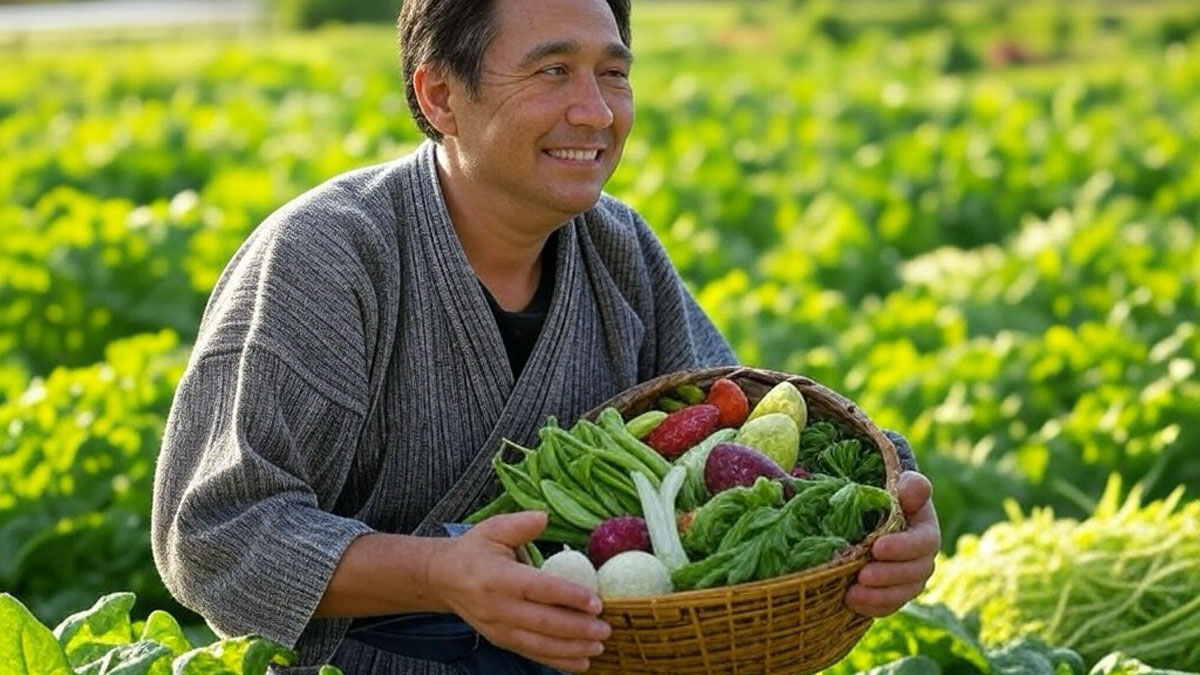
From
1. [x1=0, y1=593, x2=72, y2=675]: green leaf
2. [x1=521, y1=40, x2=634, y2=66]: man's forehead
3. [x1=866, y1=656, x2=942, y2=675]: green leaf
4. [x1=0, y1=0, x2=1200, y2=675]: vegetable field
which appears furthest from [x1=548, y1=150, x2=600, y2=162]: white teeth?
[x1=866, y1=656, x2=942, y2=675]: green leaf

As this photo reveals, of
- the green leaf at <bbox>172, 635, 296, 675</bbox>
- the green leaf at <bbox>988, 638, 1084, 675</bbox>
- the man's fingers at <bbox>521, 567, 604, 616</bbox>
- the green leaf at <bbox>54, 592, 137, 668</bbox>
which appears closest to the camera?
the man's fingers at <bbox>521, 567, 604, 616</bbox>

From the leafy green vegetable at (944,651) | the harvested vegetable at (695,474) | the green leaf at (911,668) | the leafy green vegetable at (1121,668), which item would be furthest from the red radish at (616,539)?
the leafy green vegetable at (1121,668)

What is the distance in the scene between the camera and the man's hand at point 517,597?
280 centimetres

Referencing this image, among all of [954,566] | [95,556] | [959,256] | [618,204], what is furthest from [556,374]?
[959,256]

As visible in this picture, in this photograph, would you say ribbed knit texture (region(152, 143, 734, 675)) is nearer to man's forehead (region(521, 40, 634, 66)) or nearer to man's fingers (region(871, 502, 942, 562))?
man's forehead (region(521, 40, 634, 66))

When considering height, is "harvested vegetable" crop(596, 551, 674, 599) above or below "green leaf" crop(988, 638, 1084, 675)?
above

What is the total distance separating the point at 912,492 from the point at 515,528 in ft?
2.09

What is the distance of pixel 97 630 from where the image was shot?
3.37m

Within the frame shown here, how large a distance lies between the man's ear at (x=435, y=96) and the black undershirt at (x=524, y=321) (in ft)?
0.91

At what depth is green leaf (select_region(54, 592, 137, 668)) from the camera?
10.9 ft

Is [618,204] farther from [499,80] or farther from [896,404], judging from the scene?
[896,404]

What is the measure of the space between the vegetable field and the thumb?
439 mm

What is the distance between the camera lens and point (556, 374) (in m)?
3.52

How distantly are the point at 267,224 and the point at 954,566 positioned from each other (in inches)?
85.1
